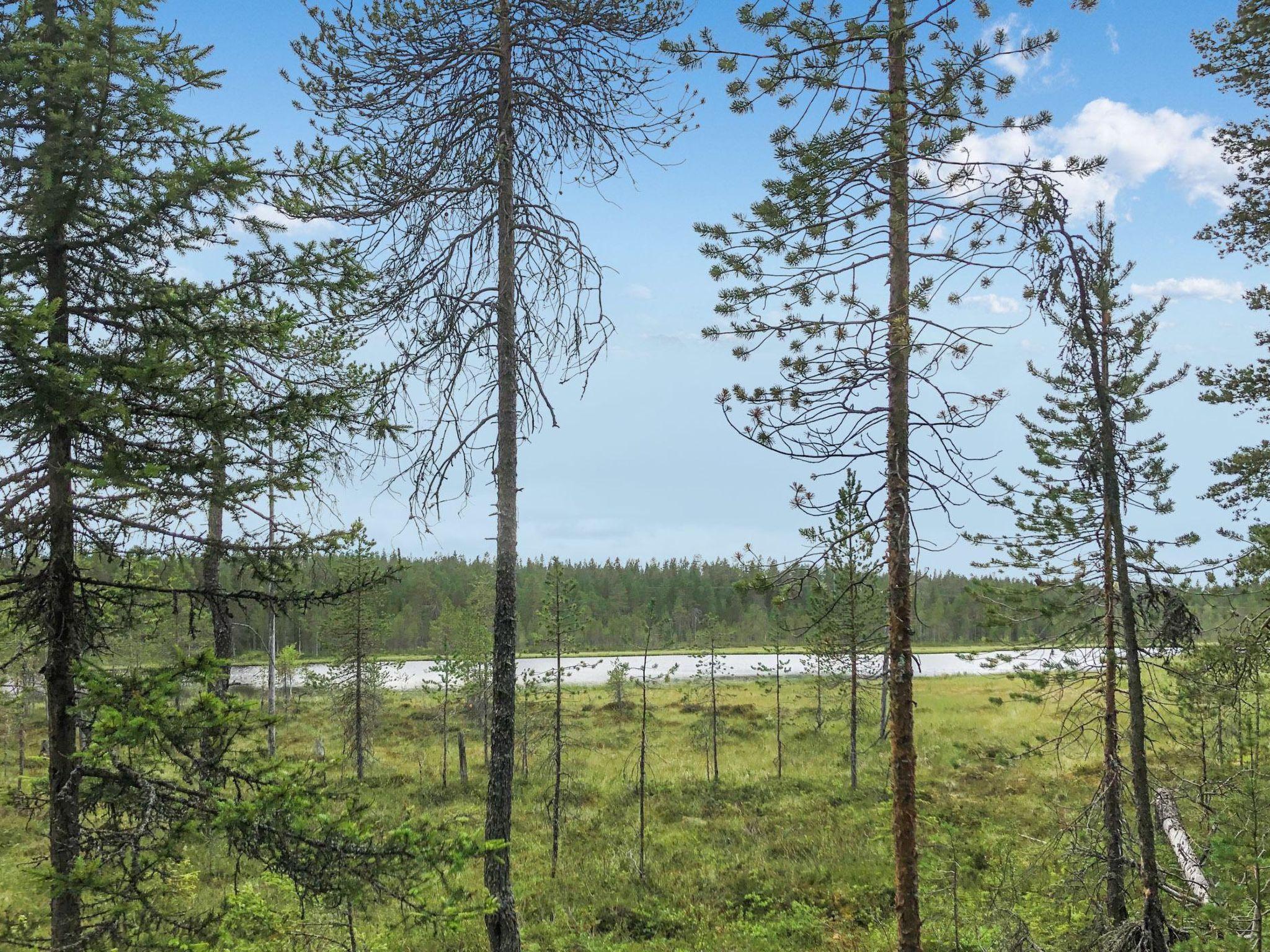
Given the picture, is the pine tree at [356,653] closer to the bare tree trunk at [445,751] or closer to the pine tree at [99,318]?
the bare tree trunk at [445,751]

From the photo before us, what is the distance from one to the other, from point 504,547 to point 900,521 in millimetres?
4740

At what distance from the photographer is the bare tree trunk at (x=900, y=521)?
6.52 metres

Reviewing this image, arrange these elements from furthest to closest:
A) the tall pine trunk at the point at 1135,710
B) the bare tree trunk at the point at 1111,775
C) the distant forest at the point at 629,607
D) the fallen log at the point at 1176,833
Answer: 1. the distant forest at the point at 629,607
2. the fallen log at the point at 1176,833
3. the bare tree trunk at the point at 1111,775
4. the tall pine trunk at the point at 1135,710

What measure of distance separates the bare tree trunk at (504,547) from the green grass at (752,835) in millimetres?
601

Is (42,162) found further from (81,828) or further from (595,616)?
(595,616)

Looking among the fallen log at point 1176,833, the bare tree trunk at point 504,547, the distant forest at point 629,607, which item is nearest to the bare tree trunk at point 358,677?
the bare tree trunk at point 504,547

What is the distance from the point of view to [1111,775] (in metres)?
10.5

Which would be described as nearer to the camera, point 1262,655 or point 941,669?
point 1262,655

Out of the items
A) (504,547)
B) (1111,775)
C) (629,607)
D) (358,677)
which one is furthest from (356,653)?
(629,607)

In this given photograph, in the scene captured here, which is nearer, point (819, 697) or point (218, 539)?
point (218, 539)

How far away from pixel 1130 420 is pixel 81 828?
47.7 feet

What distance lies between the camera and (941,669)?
232 feet

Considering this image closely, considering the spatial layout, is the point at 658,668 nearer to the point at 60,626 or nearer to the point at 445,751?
the point at 445,751

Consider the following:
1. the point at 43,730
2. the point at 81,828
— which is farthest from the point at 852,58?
the point at 43,730
